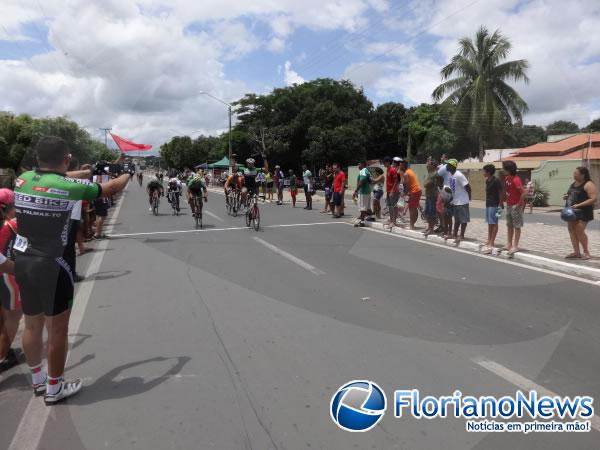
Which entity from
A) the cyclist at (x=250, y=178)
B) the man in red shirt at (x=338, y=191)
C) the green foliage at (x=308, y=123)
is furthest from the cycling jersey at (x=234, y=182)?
the green foliage at (x=308, y=123)

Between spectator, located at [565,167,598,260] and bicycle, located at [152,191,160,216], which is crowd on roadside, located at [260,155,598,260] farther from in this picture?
bicycle, located at [152,191,160,216]

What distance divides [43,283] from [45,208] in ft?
1.75

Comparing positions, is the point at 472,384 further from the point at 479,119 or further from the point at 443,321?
the point at 479,119

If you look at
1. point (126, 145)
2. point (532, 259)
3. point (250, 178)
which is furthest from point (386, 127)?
point (126, 145)

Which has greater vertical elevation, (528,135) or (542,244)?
(528,135)

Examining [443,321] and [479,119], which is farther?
[479,119]

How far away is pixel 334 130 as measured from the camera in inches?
1773

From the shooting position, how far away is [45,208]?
3.47 m

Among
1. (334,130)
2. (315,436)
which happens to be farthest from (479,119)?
(315,436)

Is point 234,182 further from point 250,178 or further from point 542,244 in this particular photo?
point 542,244

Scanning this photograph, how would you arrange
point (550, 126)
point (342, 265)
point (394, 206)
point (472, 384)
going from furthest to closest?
1. point (550, 126)
2. point (394, 206)
3. point (342, 265)
4. point (472, 384)

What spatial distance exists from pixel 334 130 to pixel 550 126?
184ft

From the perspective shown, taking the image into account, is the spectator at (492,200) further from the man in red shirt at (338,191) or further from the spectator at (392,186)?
the man in red shirt at (338,191)

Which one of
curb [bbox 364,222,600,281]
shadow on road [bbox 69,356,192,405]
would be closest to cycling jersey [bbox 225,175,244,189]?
curb [bbox 364,222,600,281]
